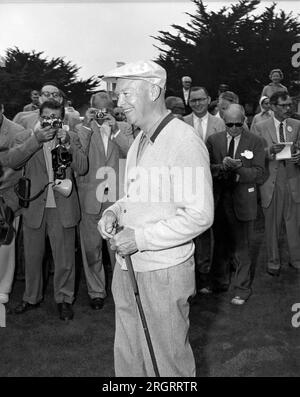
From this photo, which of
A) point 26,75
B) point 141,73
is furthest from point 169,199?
point 26,75

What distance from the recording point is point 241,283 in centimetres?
512

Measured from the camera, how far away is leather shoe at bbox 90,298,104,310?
489 cm

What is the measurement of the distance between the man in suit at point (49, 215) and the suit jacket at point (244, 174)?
1.39 m

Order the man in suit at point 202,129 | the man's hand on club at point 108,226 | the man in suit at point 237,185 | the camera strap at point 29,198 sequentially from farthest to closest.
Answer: the man in suit at point 202,129
the man in suit at point 237,185
the camera strap at point 29,198
the man's hand on club at point 108,226

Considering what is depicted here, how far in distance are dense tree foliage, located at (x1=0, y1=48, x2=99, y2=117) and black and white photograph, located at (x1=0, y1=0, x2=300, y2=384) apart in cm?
221

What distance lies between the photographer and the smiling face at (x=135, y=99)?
93.7 inches

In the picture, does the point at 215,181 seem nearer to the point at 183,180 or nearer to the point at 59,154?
the point at 59,154

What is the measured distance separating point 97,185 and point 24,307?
1.38m

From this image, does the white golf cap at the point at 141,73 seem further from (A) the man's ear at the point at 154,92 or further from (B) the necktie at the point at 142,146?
(B) the necktie at the point at 142,146


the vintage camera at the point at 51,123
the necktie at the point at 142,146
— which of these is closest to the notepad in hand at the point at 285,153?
the vintage camera at the point at 51,123

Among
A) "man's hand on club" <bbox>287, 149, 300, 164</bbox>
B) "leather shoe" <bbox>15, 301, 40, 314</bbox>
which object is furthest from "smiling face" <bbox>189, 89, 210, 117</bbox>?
"leather shoe" <bbox>15, 301, 40, 314</bbox>

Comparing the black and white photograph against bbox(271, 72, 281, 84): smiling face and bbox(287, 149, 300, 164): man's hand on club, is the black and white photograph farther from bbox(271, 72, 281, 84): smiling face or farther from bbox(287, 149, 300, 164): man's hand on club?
bbox(271, 72, 281, 84): smiling face

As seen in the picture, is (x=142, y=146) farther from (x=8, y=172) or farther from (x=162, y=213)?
(x=8, y=172)
